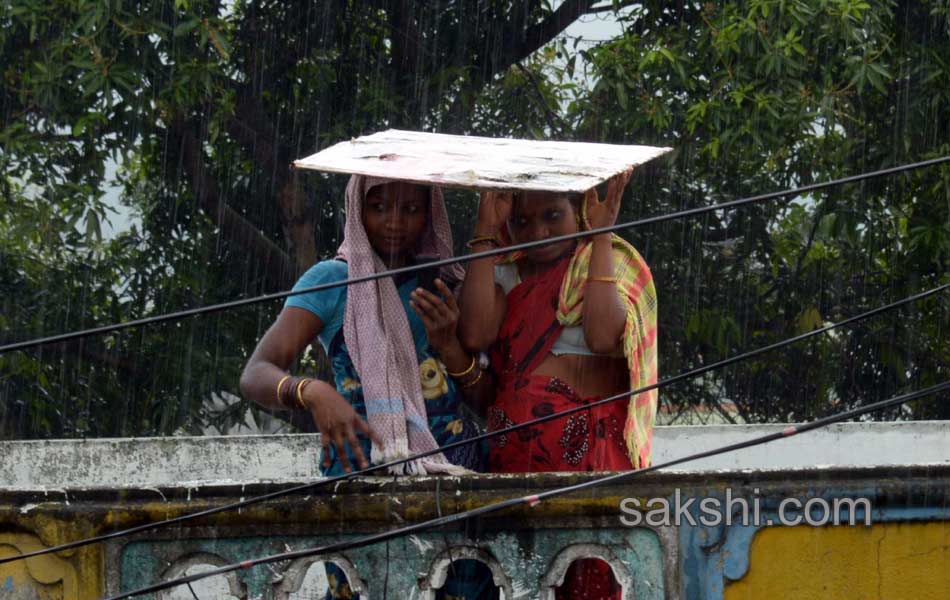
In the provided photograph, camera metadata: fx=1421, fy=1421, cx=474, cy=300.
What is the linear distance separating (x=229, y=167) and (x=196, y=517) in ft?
20.0

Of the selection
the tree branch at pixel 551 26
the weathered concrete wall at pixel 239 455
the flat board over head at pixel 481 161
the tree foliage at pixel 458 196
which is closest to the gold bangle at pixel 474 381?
the flat board over head at pixel 481 161

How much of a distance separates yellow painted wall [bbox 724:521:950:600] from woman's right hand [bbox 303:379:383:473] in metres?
0.96

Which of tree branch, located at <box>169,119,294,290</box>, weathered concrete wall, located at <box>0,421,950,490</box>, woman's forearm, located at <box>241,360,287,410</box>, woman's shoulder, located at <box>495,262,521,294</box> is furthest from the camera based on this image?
tree branch, located at <box>169,119,294,290</box>

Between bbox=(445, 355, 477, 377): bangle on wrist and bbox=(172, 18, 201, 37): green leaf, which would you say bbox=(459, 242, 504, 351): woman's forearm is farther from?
bbox=(172, 18, 201, 37): green leaf

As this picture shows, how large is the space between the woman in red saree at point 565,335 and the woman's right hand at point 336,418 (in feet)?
1.28

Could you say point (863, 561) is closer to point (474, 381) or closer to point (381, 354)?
point (474, 381)

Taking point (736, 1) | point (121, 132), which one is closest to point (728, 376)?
point (736, 1)

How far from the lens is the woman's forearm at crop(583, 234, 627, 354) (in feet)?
11.7

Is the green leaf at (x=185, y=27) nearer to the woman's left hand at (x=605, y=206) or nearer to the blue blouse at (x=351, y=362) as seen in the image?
the blue blouse at (x=351, y=362)

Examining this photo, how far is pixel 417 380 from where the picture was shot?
11.7 ft

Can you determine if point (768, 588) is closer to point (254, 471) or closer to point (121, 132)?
point (254, 471)

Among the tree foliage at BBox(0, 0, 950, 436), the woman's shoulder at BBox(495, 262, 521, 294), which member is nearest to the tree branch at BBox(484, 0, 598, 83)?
the tree foliage at BBox(0, 0, 950, 436)

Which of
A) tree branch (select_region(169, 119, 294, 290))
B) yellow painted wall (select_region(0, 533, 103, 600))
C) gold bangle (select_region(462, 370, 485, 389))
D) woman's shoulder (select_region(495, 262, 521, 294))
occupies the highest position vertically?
tree branch (select_region(169, 119, 294, 290))

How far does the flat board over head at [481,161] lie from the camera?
324 centimetres
